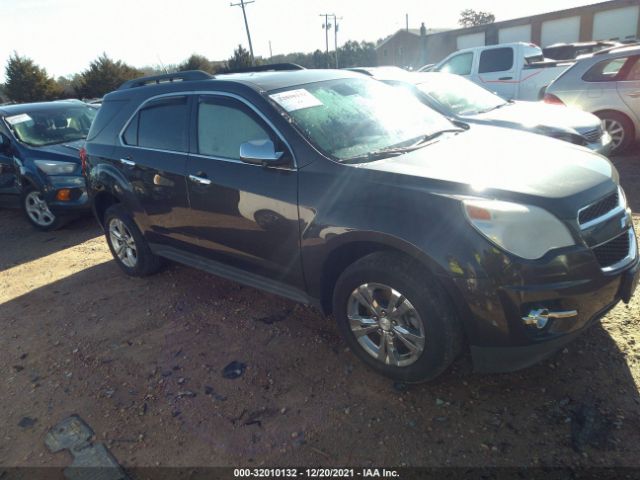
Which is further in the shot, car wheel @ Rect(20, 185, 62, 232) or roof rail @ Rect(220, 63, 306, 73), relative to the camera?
car wheel @ Rect(20, 185, 62, 232)

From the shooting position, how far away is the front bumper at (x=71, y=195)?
6.39 m

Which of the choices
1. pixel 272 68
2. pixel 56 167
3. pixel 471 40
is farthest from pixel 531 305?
pixel 471 40

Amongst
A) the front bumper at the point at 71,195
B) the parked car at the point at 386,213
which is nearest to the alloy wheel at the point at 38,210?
the front bumper at the point at 71,195

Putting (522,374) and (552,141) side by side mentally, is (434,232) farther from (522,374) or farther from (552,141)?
(552,141)

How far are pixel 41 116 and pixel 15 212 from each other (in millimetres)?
2071

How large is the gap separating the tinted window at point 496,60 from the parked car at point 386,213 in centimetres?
811

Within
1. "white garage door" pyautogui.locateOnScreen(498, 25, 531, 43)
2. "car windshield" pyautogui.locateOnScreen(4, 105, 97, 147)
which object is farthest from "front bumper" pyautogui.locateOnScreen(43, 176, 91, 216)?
"white garage door" pyautogui.locateOnScreen(498, 25, 531, 43)

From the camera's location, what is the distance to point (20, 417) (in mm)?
2891

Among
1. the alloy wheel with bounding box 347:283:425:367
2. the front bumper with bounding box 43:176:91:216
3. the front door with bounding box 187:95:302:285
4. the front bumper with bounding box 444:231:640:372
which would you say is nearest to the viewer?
the front bumper with bounding box 444:231:640:372

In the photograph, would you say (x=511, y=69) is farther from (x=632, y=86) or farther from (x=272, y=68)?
(x=272, y=68)

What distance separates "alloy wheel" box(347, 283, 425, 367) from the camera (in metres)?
2.56

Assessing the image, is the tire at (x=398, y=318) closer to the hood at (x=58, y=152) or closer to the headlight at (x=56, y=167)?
the headlight at (x=56, y=167)

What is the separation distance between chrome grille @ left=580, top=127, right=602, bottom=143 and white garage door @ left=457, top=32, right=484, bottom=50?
112 feet

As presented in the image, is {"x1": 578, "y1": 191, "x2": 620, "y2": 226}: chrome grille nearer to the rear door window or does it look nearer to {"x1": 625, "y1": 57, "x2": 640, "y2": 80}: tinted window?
the rear door window
